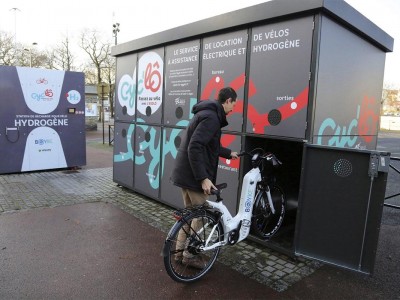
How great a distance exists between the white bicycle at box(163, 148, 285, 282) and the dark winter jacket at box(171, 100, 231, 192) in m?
0.24

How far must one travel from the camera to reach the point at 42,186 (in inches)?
291

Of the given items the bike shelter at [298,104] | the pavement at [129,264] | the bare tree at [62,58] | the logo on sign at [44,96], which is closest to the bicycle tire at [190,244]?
the pavement at [129,264]

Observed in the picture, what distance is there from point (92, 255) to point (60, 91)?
6067mm

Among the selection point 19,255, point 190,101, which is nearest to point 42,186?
point 19,255

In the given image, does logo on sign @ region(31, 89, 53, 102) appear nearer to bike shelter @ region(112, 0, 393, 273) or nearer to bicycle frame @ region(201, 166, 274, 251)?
bike shelter @ region(112, 0, 393, 273)

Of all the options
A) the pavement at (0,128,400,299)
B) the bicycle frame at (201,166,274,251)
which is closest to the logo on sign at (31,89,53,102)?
the pavement at (0,128,400,299)

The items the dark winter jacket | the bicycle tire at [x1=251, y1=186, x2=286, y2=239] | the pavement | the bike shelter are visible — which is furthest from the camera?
the bicycle tire at [x1=251, y1=186, x2=286, y2=239]

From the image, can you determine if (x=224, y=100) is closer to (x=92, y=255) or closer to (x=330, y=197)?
(x=330, y=197)

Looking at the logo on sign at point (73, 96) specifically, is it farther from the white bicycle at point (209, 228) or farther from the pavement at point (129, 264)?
the white bicycle at point (209, 228)

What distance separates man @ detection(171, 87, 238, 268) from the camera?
125 inches

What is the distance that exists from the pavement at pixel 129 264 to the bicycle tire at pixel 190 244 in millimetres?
121

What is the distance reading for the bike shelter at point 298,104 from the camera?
3.54 m

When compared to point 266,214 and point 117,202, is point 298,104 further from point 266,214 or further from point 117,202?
point 117,202

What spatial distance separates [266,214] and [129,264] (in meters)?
1.81
